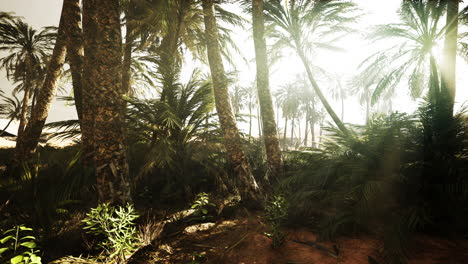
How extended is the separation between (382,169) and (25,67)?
66.4 ft

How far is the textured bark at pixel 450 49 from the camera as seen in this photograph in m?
5.75

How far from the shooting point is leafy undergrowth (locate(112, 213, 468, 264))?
7.22 ft

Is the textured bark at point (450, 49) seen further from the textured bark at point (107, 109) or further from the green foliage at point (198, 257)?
the textured bark at point (107, 109)

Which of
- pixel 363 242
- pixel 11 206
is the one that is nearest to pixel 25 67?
pixel 11 206

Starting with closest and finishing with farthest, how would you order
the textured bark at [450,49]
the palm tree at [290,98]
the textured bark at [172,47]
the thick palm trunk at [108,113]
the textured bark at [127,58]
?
the thick palm trunk at [108,113]
the textured bark at [172,47]
the textured bark at [450,49]
the textured bark at [127,58]
the palm tree at [290,98]

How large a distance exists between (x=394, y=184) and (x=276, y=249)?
1965 millimetres

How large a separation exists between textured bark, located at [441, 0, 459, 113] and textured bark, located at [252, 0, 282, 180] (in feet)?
18.7

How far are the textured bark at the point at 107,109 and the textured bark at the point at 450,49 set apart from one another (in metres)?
8.82

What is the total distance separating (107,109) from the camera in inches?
110

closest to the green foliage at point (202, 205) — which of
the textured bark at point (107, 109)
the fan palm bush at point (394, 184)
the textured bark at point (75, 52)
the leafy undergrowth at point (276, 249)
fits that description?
the leafy undergrowth at point (276, 249)

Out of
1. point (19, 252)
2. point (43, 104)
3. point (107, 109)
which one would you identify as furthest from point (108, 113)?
point (43, 104)

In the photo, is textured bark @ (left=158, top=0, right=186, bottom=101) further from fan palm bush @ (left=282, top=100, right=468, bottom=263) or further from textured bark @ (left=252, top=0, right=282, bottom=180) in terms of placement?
fan palm bush @ (left=282, top=100, right=468, bottom=263)

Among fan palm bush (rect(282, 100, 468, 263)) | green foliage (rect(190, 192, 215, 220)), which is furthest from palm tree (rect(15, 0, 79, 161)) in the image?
fan palm bush (rect(282, 100, 468, 263))

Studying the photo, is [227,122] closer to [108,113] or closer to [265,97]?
[265,97]
